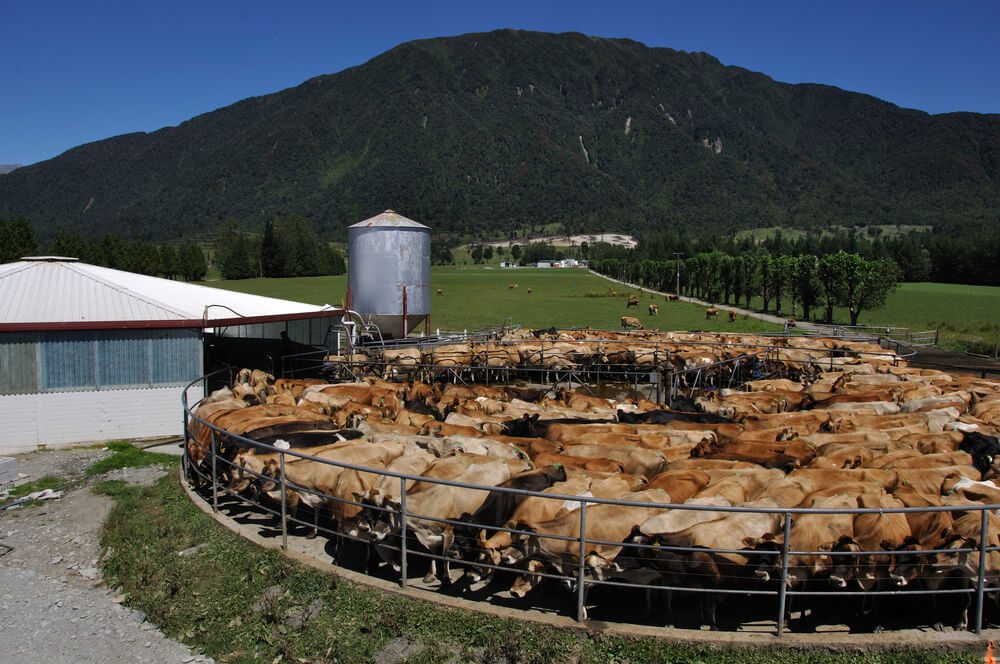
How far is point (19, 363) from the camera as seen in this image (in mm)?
15773

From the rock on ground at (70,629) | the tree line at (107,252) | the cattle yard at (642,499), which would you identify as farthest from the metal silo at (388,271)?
the tree line at (107,252)

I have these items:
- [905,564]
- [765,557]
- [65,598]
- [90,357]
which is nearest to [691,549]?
[765,557]

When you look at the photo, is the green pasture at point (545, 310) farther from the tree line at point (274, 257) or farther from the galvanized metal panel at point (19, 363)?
the galvanized metal panel at point (19, 363)

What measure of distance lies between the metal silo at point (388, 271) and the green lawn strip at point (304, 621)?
1740cm

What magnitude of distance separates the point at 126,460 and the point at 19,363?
4034 millimetres

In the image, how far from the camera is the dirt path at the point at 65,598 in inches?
297

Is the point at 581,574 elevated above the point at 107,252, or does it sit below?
below

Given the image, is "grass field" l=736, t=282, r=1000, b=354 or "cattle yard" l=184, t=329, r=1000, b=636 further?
"grass field" l=736, t=282, r=1000, b=354

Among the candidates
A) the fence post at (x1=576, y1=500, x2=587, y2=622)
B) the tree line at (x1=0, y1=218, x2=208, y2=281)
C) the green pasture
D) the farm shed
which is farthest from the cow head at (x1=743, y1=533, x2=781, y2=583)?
the tree line at (x1=0, y1=218, x2=208, y2=281)

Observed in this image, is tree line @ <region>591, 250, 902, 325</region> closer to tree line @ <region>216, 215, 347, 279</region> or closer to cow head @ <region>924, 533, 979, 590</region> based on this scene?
cow head @ <region>924, 533, 979, 590</region>

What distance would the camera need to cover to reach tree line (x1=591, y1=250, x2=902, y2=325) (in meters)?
48.7

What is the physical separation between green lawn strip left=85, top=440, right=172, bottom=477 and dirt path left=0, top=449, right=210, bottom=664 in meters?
1.30

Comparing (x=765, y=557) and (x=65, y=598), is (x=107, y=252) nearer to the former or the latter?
(x=65, y=598)

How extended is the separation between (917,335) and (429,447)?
37.6 metres
